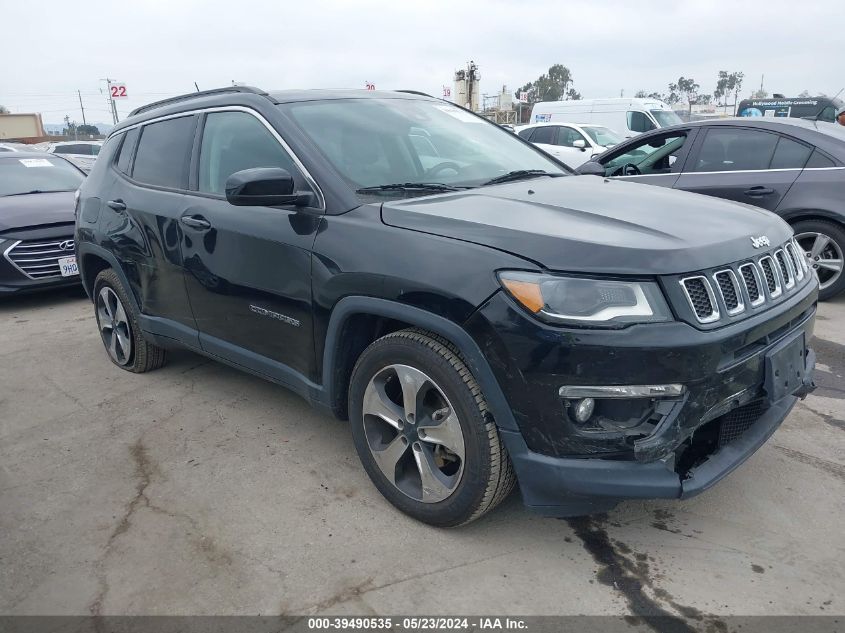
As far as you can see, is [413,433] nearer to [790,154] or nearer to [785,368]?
[785,368]

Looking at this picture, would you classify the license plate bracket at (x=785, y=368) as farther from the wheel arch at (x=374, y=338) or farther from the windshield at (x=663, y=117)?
the windshield at (x=663, y=117)

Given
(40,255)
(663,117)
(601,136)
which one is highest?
(663,117)

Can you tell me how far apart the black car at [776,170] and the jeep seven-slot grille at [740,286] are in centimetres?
292

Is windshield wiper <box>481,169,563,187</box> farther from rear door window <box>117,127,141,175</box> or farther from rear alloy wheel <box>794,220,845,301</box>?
rear alloy wheel <box>794,220,845,301</box>

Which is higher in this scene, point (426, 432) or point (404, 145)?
point (404, 145)

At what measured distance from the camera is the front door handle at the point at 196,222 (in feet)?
11.3

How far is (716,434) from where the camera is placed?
2479 mm

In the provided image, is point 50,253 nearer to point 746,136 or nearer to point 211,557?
point 211,557

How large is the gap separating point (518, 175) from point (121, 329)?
2.96m

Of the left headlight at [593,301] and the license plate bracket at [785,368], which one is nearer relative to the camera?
the left headlight at [593,301]

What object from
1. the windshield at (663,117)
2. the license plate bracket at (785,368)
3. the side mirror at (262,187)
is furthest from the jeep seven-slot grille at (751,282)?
the windshield at (663,117)

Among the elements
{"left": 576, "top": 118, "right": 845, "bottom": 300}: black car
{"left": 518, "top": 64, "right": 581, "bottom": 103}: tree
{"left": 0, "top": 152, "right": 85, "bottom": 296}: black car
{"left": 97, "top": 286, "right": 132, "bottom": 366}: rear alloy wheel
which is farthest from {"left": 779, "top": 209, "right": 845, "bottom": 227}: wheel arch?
{"left": 518, "top": 64, "right": 581, "bottom": 103}: tree

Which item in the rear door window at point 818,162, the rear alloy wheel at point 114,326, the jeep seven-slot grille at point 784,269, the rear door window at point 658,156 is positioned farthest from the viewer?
the rear door window at point 658,156

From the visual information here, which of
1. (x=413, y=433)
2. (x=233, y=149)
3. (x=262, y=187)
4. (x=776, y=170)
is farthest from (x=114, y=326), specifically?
(x=776, y=170)
